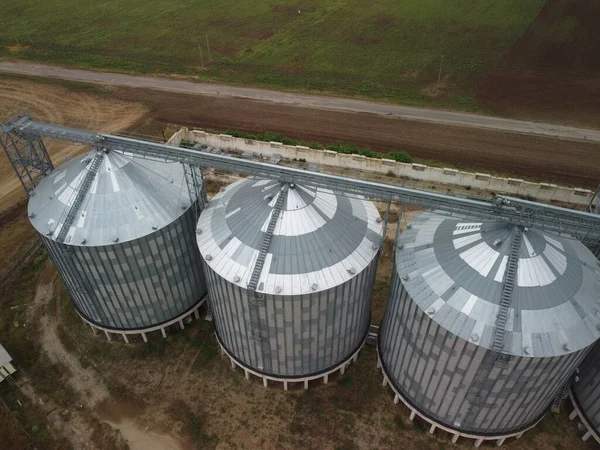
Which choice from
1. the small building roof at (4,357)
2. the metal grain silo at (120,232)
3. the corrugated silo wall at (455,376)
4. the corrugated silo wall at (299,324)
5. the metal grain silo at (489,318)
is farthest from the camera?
the small building roof at (4,357)

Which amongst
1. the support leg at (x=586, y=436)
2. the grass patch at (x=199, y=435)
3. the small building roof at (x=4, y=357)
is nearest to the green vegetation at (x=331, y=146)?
the small building roof at (x=4, y=357)

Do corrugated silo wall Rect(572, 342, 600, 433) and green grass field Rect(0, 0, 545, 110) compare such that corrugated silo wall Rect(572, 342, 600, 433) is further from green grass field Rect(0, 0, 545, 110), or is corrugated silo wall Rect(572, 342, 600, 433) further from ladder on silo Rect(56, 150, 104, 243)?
green grass field Rect(0, 0, 545, 110)

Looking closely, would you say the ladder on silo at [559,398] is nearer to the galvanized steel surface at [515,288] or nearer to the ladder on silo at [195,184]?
the galvanized steel surface at [515,288]

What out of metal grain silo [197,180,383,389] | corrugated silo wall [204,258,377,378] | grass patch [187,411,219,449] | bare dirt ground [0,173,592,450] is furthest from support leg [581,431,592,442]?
grass patch [187,411,219,449]

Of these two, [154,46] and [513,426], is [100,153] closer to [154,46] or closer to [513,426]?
[513,426]

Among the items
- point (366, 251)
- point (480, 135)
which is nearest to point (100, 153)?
point (366, 251)
